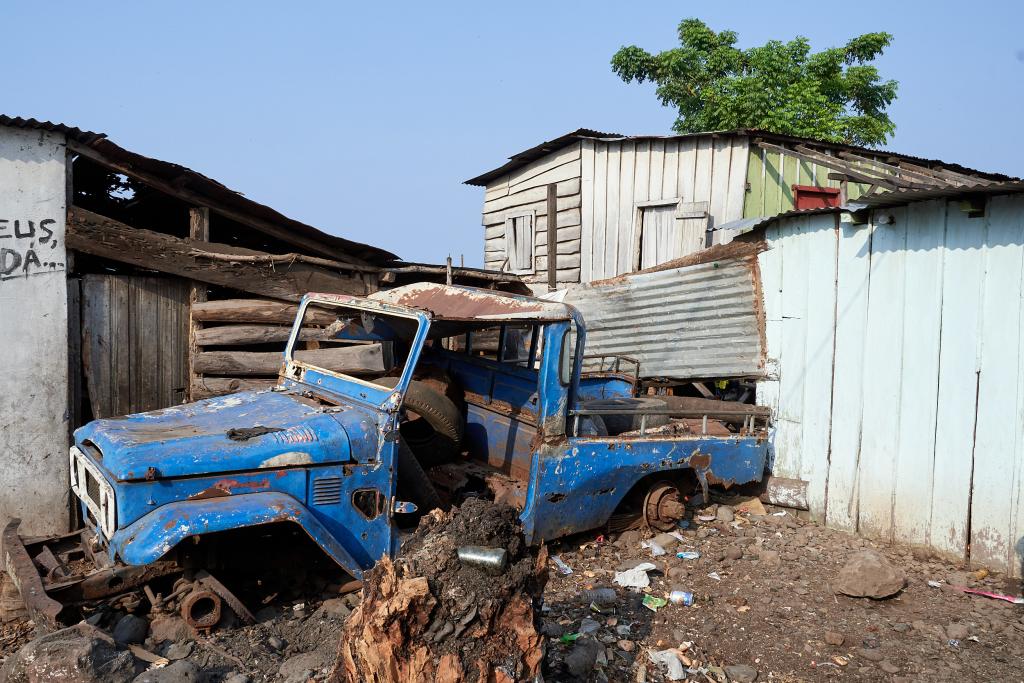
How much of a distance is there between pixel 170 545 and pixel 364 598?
3.49ft

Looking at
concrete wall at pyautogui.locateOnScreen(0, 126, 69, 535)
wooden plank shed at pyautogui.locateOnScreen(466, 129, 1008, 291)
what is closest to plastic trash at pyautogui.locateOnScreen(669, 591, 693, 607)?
concrete wall at pyautogui.locateOnScreen(0, 126, 69, 535)

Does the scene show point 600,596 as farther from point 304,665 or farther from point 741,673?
point 304,665

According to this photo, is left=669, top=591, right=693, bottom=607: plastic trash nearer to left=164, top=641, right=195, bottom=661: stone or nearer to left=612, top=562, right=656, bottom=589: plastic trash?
left=612, top=562, right=656, bottom=589: plastic trash

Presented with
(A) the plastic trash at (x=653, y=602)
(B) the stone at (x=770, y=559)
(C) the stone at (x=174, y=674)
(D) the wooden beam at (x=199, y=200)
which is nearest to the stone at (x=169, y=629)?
(C) the stone at (x=174, y=674)

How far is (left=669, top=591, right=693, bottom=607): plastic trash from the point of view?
14.8ft

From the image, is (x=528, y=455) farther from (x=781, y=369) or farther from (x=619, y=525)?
(x=781, y=369)

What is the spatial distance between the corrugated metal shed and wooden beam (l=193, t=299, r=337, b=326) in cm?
334

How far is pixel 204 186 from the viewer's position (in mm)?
6742

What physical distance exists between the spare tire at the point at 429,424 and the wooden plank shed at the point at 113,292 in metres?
0.90

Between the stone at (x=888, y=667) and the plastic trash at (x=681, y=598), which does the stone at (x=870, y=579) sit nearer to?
the stone at (x=888, y=667)

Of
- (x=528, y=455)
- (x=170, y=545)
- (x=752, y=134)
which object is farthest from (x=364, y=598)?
(x=752, y=134)

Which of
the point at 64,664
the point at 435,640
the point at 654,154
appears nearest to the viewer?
the point at 435,640

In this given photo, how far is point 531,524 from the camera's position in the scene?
183 inches

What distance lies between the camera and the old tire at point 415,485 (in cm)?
435
